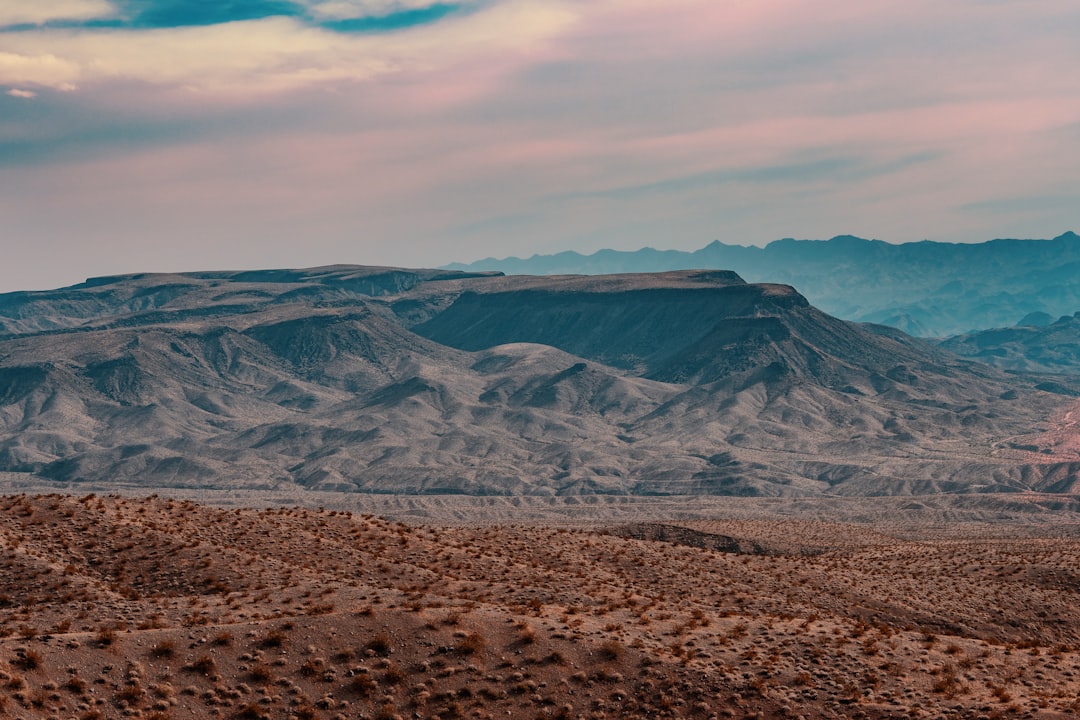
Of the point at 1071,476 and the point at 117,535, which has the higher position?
the point at 117,535

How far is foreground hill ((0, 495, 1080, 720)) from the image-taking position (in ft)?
95.7

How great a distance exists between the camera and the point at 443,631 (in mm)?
32281

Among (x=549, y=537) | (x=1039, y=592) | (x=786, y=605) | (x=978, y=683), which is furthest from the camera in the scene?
(x=549, y=537)

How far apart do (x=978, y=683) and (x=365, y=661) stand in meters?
18.3

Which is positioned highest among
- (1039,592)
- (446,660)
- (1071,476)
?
(446,660)

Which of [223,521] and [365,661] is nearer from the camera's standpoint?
[365,661]

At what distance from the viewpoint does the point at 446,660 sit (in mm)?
31109

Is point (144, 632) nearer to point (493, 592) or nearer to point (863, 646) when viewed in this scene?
point (493, 592)

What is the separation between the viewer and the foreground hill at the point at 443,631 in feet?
95.7

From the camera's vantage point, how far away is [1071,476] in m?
177

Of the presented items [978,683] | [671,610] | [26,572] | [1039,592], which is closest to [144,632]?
[26,572]

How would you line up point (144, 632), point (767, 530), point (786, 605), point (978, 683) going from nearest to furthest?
point (144, 632)
point (978, 683)
point (786, 605)
point (767, 530)

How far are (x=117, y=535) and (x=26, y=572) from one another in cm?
486

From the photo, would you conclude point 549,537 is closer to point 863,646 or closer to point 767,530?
point 863,646
